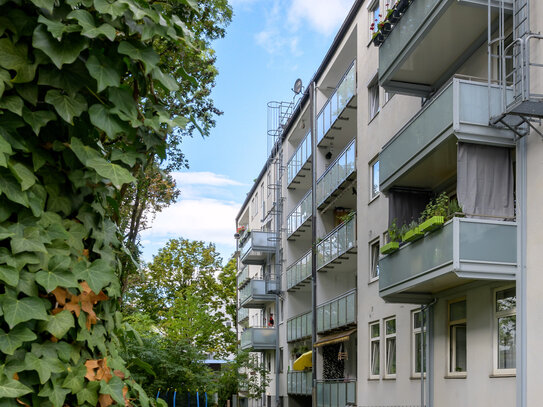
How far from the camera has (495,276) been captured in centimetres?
1395

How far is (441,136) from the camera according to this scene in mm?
14938

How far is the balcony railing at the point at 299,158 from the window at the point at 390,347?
15.7 m

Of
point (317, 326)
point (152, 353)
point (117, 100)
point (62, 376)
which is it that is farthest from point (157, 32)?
point (317, 326)

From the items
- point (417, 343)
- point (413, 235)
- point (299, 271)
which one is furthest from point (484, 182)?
point (299, 271)

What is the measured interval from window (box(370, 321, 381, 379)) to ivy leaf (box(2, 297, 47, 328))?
21705mm

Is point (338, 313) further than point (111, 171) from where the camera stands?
Yes

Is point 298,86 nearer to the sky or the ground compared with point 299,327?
nearer to the sky

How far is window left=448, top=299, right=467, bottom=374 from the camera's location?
17.0 metres

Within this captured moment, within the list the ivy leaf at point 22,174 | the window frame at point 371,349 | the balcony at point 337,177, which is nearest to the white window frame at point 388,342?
the window frame at point 371,349

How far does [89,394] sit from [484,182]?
13138mm

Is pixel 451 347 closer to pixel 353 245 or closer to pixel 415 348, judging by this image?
pixel 415 348

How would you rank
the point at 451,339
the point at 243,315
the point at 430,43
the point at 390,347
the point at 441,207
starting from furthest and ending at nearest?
the point at 243,315 < the point at 390,347 < the point at 451,339 < the point at 430,43 < the point at 441,207

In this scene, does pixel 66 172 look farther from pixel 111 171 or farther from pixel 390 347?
pixel 390 347

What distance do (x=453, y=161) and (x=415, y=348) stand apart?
5.97 metres
